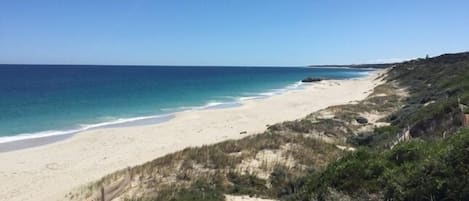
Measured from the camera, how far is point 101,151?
72.5 ft

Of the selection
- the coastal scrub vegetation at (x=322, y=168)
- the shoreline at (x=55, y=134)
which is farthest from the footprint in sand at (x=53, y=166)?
the coastal scrub vegetation at (x=322, y=168)

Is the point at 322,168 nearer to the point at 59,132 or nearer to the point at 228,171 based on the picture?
the point at 228,171

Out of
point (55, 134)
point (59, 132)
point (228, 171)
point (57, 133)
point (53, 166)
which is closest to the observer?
point (228, 171)

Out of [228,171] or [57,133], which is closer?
[228,171]

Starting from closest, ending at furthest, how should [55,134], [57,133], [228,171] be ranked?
[228,171] → [55,134] → [57,133]

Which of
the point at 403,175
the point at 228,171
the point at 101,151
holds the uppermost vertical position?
the point at 403,175

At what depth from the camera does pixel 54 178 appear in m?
16.9

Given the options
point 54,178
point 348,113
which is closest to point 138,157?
point 54,178

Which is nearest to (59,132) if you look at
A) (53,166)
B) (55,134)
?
(55,134)

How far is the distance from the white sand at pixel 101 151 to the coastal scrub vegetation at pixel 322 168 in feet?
10.8

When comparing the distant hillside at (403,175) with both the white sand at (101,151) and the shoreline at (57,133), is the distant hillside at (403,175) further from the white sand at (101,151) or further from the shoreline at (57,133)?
the shoreline at (57,133)

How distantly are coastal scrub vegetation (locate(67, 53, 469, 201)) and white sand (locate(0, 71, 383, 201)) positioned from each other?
130 inches

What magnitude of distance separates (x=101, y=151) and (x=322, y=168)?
A: 46.4ft

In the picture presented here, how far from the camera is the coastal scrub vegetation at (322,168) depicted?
662cm
